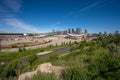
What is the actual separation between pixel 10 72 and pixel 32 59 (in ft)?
34.9

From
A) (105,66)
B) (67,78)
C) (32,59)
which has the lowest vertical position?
(32,59)

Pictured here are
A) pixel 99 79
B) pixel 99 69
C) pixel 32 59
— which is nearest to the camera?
pixel 99 79

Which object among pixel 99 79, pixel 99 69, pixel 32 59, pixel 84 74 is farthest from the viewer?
pixel 32 59

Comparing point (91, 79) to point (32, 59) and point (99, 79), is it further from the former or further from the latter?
point (32, 59)

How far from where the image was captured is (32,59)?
25.0m

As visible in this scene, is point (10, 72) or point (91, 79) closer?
point (91, 79)

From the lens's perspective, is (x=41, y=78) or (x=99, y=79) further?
(x=41, y=78)

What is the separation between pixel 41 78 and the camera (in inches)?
246

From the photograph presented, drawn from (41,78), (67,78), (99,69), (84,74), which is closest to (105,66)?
(99,69)

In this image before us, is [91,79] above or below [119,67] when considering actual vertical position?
below

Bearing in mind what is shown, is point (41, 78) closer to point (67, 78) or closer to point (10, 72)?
point (67, 78)

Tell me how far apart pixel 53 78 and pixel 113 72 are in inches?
117

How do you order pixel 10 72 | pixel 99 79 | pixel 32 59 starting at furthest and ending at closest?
1. pixel 32 59
2. pixel 10 72
3. pixel 99 79

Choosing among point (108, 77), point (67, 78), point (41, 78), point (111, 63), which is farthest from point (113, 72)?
point (41, 78)
